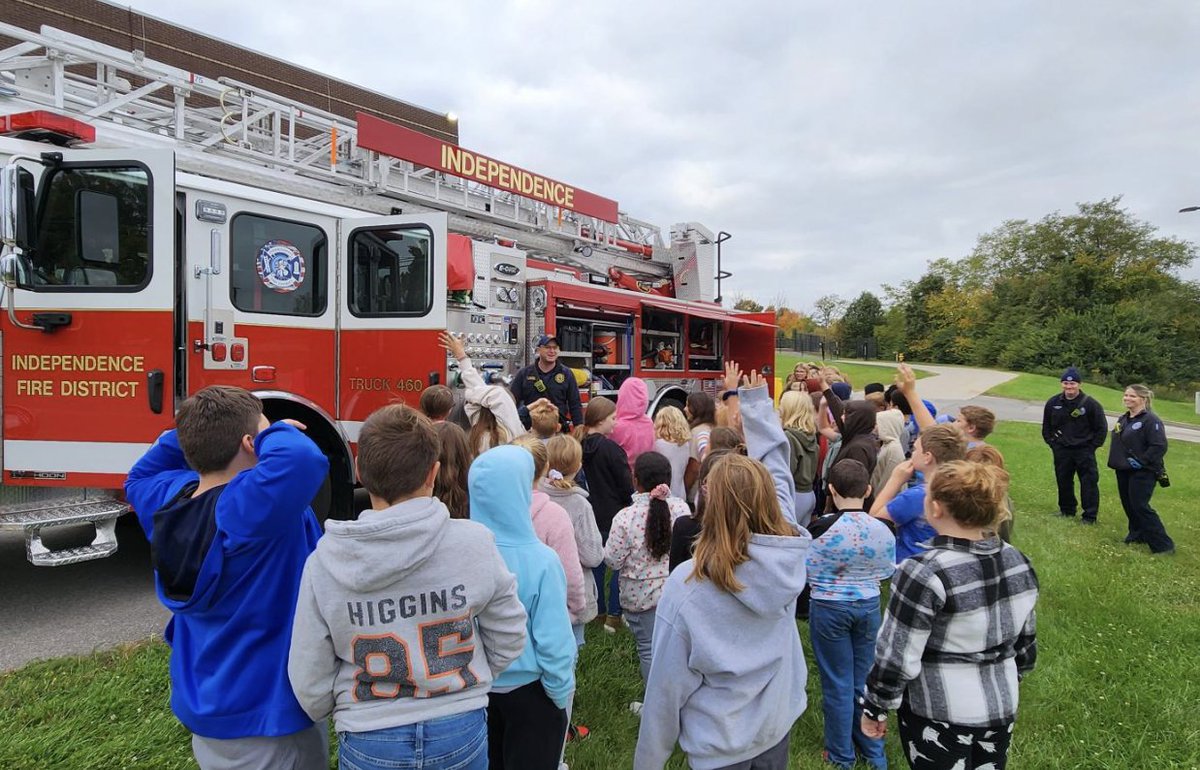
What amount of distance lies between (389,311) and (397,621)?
409cm

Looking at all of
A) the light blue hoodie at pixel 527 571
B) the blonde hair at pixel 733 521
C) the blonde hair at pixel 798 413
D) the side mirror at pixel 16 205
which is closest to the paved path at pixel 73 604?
the side mirror at pixel 16 205

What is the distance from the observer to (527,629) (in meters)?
2.08

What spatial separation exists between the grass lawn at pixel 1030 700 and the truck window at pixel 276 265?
238cm

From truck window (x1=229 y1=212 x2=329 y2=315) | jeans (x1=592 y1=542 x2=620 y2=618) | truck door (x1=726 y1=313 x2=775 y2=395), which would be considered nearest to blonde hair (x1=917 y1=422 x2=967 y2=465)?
jeans (x1=592 y1=542 x2=620 y2=618)

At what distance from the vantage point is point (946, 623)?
2.04 meters

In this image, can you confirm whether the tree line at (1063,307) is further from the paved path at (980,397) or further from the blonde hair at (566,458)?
the blonde hair at (566,458)

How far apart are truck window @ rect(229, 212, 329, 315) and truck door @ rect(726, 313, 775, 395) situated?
21.6ft

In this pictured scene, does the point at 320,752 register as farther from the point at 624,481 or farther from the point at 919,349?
the point at 919,349

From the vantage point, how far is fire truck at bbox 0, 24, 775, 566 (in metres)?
4.11

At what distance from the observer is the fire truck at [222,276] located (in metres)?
4.11

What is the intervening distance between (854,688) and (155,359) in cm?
441

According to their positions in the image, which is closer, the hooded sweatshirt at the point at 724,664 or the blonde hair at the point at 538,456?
the hooded sweatshirt at the point at 724,664

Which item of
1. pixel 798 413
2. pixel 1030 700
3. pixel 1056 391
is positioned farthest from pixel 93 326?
pixel 1056 391

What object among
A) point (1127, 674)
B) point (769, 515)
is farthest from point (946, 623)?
point (1127, 674)
